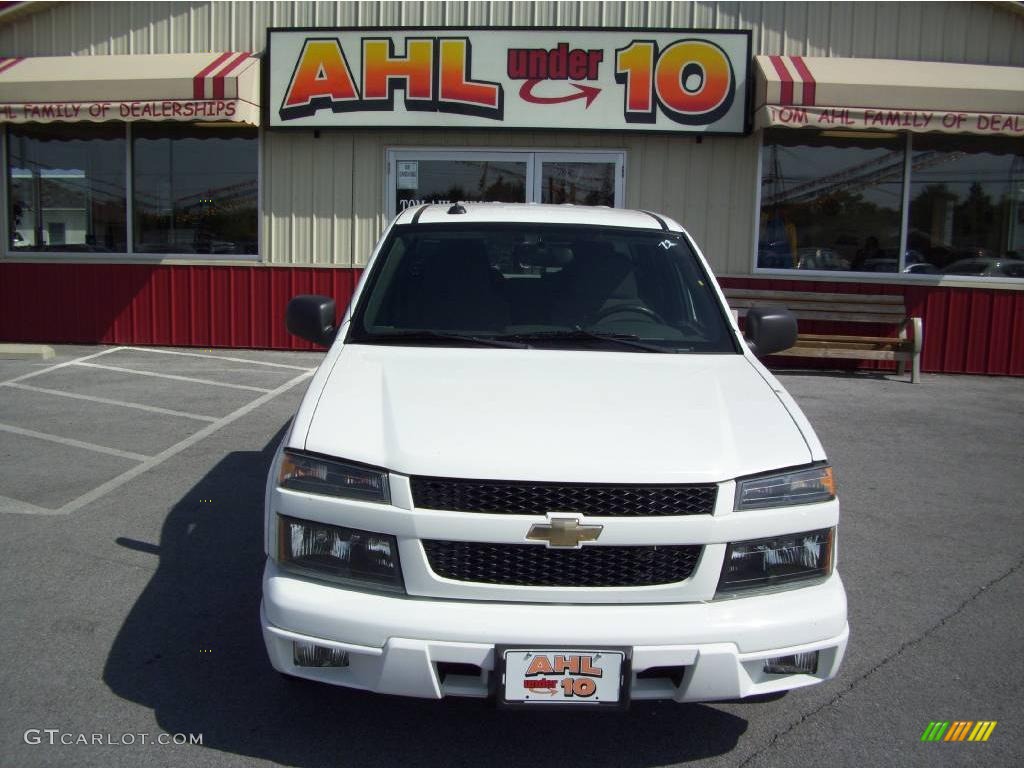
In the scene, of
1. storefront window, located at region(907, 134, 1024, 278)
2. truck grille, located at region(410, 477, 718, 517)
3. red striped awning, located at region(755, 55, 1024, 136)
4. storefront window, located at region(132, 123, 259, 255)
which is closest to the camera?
truck grille, located at region(410, 477, 718, 517)

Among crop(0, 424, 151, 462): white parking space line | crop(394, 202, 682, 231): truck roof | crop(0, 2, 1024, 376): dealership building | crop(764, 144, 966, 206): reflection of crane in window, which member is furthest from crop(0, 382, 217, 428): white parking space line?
crop(764, 144, 966, 206): reflection of crane in window

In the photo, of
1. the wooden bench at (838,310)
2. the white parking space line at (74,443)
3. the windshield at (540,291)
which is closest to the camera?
the windshield at (540,291)

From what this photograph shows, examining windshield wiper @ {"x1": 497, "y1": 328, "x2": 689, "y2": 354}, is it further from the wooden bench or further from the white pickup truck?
the wooden bench

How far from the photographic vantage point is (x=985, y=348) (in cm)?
1149

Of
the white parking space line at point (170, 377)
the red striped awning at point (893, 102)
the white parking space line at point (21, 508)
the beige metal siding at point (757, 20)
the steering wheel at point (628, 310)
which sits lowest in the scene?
the white parking space line at point (21, 508)

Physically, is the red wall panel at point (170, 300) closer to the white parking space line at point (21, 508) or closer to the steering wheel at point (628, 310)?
the white parking space line at point (21, 508)

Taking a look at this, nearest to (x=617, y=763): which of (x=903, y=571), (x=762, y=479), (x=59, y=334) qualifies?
(x=762, y=479)

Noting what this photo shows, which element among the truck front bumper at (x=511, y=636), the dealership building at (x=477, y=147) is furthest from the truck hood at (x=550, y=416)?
the dealership building at (x=477, y=147)

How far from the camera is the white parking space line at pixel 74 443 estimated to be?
6.81 m

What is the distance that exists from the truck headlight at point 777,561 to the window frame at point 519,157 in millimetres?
9006

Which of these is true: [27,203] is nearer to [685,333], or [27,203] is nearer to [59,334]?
[59,334]

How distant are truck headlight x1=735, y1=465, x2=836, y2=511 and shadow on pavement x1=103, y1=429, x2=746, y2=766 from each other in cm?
88

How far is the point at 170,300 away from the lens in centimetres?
1220

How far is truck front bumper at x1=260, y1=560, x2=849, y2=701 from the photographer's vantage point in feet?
9.09
